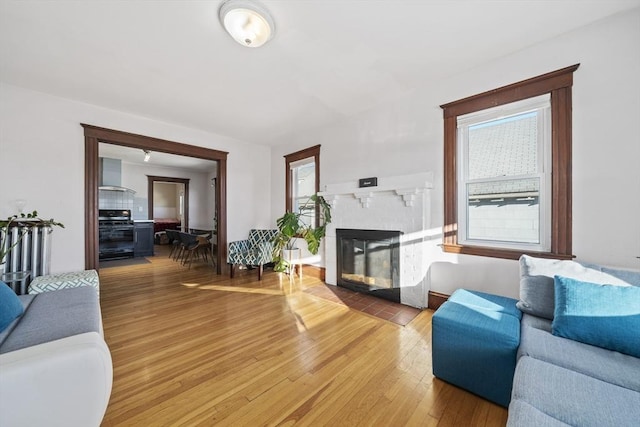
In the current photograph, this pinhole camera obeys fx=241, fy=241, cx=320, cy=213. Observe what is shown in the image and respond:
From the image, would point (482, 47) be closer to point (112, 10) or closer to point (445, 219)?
point (445, 219)

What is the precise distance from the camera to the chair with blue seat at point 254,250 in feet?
13.6

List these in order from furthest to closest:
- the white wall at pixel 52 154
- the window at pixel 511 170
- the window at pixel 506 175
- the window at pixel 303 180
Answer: the window at pixel 303 180
the white wall at pixel 52 154
the window at pixel 506 175
the window at pixel 511 170

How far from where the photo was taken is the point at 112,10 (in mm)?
1734

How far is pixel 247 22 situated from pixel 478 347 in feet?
9.00

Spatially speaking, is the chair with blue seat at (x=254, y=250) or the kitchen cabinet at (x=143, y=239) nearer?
the chair with blue seat at (x=254, y=250)

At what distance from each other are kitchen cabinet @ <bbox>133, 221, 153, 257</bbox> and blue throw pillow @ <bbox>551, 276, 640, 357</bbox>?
7.75 meters

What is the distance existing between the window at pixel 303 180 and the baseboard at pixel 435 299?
2130 millimetres

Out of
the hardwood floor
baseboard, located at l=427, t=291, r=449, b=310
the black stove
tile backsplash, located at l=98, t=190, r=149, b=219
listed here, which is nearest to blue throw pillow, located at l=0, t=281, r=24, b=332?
the hardwood floor

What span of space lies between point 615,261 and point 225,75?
12.5 feet

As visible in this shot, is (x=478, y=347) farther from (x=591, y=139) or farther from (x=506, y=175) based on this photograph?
(x=591, y=139)

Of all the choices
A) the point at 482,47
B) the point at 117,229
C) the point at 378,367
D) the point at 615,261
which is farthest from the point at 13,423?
the point at 117,229

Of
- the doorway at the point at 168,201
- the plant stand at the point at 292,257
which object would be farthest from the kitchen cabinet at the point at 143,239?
the plant stand at the point at 292,257

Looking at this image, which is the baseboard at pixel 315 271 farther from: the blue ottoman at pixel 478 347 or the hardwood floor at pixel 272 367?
the blue ottoman at pixel 478 347

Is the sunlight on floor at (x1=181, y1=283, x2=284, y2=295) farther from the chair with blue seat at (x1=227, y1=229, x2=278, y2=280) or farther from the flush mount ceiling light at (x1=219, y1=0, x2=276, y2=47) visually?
the flush mount ceiling light at (x1=219, y1=0, x2=276, y2=47)
